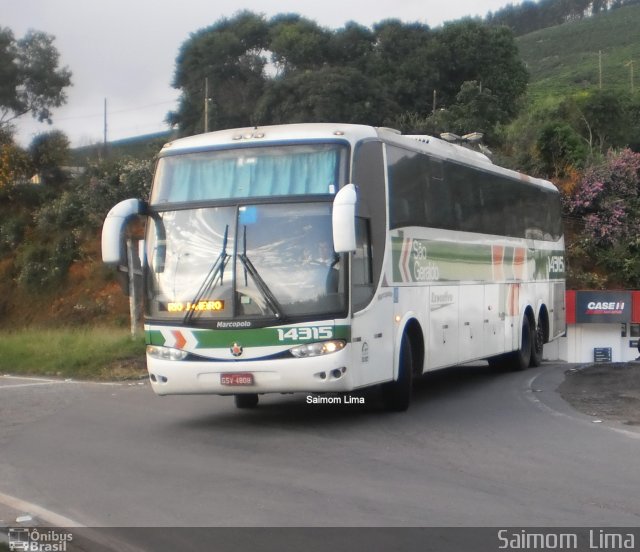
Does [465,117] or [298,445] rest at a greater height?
[465,117]

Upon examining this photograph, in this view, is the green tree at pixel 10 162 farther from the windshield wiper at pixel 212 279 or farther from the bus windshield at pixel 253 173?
the windshield wiper at pixel 212 279

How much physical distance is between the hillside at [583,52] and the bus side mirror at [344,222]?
66164 millimetres

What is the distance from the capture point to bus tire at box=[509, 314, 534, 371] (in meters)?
20.3

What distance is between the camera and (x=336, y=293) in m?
11.7

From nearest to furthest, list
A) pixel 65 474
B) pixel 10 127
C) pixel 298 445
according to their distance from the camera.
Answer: pixel 65 474, pixel 298 445, pixel 10 127

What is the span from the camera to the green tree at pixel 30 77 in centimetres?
4556

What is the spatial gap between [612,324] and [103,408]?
27859 mm

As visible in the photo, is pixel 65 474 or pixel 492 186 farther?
pixel 492 186

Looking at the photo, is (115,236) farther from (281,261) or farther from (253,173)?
(281,261)

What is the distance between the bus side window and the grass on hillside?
8.55 m

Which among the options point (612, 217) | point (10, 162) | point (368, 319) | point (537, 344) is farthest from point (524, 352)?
point (10, 162)

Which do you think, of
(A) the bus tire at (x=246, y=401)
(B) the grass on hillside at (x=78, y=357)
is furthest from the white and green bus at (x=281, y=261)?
(B) the grass on hillside at (x=78, y=357)

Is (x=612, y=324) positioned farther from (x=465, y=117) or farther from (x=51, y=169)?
(x=51, y=169)

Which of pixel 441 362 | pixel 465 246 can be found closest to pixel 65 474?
pixel 441 362
